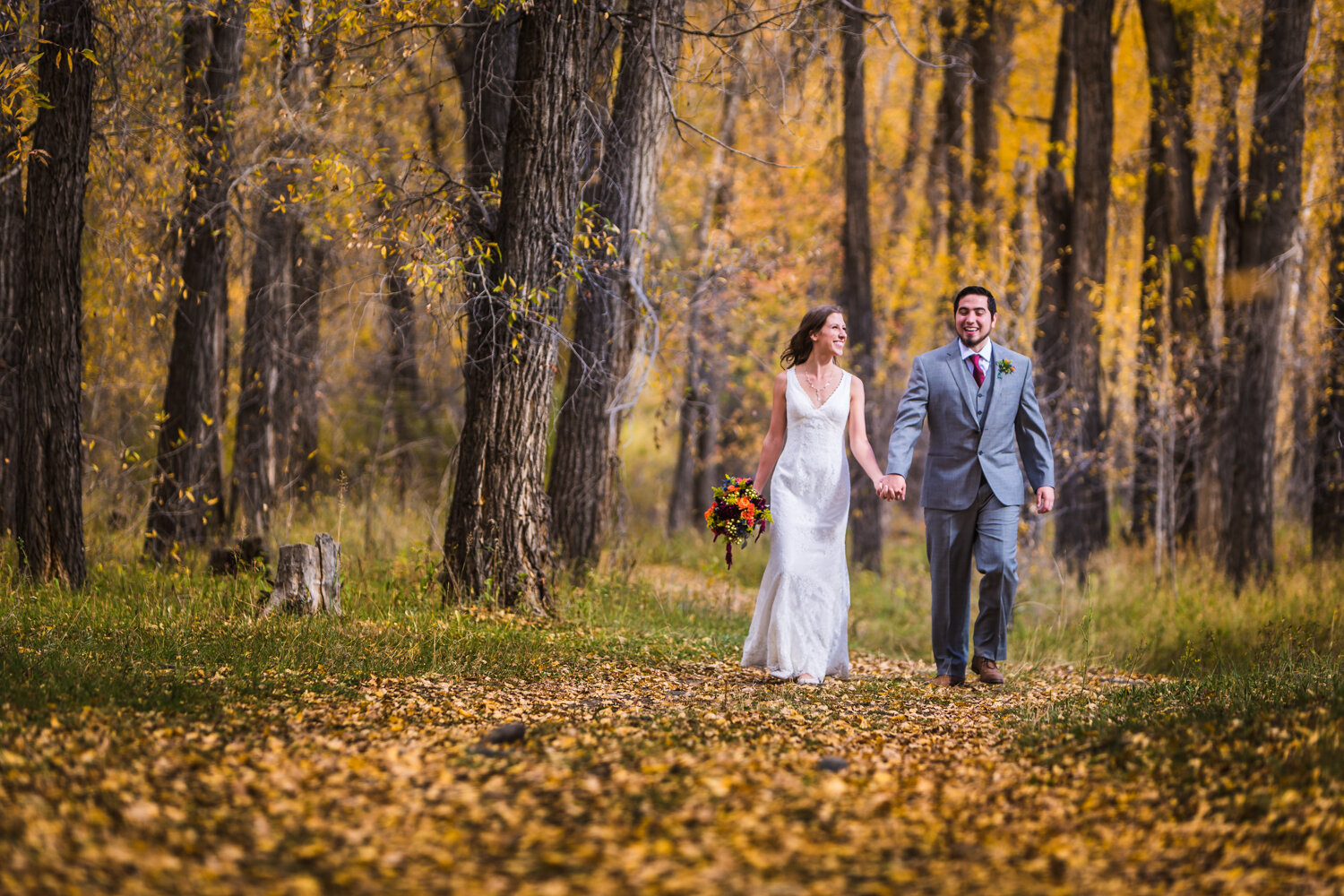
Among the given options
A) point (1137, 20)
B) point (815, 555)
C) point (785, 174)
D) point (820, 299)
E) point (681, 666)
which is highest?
point (1137, 20)

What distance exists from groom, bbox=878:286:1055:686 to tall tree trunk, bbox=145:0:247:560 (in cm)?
600

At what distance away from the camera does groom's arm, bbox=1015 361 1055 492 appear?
644 cm

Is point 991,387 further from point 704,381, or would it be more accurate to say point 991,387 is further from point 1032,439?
point 704,381

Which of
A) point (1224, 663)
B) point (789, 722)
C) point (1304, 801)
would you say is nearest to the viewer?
point (1304, 801)

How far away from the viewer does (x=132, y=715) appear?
14.6 ft

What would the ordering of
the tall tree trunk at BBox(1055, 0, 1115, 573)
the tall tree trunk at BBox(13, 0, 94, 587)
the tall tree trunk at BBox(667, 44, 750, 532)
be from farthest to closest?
the tall tree trunk at BBox(667, 44, 750, 532)
the tall tree trunk at BBox(1055, 0, 1115, 573)
the tall tree trunk at BBox(13, 0, 94, 587)

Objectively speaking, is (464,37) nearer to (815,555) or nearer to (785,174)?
(815,555)

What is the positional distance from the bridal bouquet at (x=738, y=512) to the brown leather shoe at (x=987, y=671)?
1.53m

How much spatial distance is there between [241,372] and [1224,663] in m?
10.1

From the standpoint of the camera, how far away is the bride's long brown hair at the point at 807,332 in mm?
6332

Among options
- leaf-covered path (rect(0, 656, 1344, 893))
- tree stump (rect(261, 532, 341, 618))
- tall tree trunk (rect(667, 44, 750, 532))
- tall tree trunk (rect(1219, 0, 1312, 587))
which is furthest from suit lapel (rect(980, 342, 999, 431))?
tall tree trunk (rect(667, 44, 750, 532))

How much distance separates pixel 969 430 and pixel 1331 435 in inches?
265

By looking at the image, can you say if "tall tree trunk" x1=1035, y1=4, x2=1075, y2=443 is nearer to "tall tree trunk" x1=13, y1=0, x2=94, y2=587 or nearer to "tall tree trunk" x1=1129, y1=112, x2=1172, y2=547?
"tall tree trunk" x1=1129, y1=112, x2=1172, y2=547

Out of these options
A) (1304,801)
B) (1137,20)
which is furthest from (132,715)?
(1137,20)
